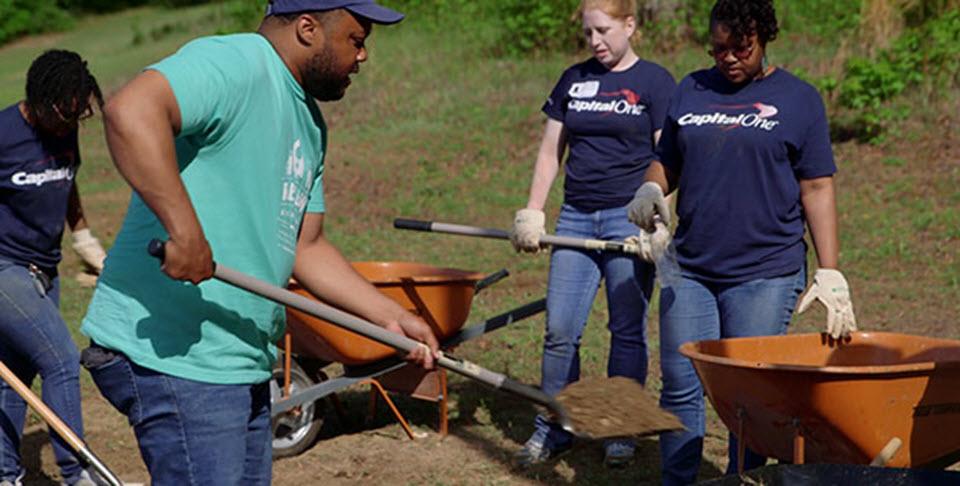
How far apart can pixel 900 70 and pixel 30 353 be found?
8990 mm

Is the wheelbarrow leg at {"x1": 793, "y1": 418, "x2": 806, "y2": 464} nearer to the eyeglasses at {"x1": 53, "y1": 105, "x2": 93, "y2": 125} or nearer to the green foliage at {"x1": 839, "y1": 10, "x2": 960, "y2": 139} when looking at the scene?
the eyeglasses at {"x1": 53, "y1": 105, "x2": 93, "y2": 125}

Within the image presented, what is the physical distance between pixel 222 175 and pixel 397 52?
50.2 feet

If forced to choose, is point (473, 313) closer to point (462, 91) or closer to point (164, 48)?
point (462, 91)

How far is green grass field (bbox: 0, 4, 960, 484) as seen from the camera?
25.4 ft

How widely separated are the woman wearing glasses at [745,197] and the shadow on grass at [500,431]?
3.40ft

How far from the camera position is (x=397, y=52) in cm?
1797

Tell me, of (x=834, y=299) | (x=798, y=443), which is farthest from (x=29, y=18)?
(x=798, y=443)

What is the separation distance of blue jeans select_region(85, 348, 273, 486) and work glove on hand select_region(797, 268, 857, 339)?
6.80 feet

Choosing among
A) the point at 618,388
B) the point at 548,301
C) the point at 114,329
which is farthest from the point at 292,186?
the point at 548,301

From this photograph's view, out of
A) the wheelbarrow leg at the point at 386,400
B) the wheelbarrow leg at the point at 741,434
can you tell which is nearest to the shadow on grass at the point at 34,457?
the wheelbarrow leg at the point at 386,400

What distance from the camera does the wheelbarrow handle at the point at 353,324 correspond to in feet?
9.41

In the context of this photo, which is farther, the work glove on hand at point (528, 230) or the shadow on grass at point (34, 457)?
the shadow on grass at point (34, 457)

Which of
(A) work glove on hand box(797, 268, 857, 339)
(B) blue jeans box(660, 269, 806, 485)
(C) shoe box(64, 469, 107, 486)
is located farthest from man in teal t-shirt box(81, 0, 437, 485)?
(C) shoe box(64, 469, 107, 486)

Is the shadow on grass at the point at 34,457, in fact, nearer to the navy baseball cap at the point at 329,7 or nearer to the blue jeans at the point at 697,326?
the blue jeans at the point at 697,326
